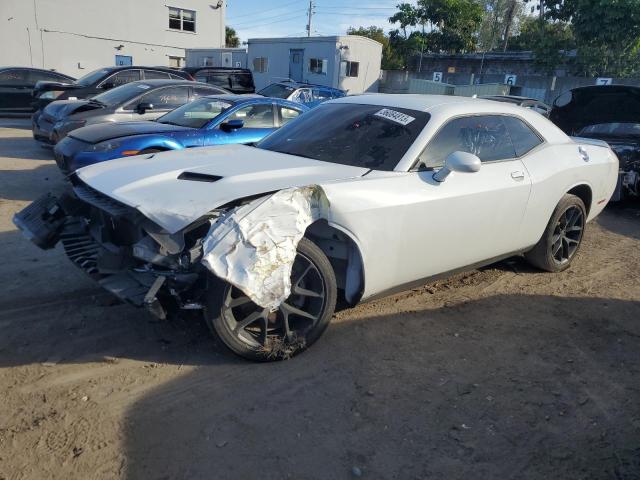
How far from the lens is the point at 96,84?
1246 cm

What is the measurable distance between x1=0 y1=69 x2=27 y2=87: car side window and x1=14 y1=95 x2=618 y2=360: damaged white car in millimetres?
13587

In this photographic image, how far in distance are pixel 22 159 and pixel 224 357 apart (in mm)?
8043

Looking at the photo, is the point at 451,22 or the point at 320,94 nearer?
the point at 320,94

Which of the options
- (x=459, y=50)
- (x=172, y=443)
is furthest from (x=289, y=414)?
(x=459, y=50)

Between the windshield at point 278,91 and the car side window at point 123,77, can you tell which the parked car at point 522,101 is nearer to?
the windshield at point 278,91

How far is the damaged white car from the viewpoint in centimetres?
291

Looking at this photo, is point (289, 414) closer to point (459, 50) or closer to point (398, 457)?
point (398, 457)

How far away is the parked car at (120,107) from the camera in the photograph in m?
8.52

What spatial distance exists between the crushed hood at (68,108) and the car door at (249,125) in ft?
10.2

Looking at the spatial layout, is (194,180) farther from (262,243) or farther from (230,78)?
(230,78)

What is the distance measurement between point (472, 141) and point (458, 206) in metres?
0.69

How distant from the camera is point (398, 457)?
2537 millimetres

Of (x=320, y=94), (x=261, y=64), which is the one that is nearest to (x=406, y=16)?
(x=261, y=64)

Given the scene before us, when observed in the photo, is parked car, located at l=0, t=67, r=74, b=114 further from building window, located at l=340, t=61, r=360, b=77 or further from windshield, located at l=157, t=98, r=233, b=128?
building window, located at l=340, t=61, r=360, b=77
